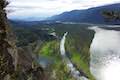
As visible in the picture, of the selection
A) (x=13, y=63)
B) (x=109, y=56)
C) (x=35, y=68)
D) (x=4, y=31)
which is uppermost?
(x=4, y=31)

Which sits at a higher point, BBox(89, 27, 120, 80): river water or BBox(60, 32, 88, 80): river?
BBox(60, 32, 88, 80): river

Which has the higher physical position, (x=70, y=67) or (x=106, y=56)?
(x=70, y=67)

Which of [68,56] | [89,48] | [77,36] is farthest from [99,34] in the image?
[68,56]

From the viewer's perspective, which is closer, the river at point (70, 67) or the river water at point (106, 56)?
the river at point (70, 67)

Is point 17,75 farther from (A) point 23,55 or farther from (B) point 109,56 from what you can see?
(B) point 109,56

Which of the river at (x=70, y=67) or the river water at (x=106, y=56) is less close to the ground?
the river at (x=70, y=67)

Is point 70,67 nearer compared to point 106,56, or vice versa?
point 70,67

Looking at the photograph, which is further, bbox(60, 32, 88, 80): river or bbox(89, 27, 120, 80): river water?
bbox(89, 27, 120, 80): river water

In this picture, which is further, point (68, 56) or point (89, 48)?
point (89, 48)
